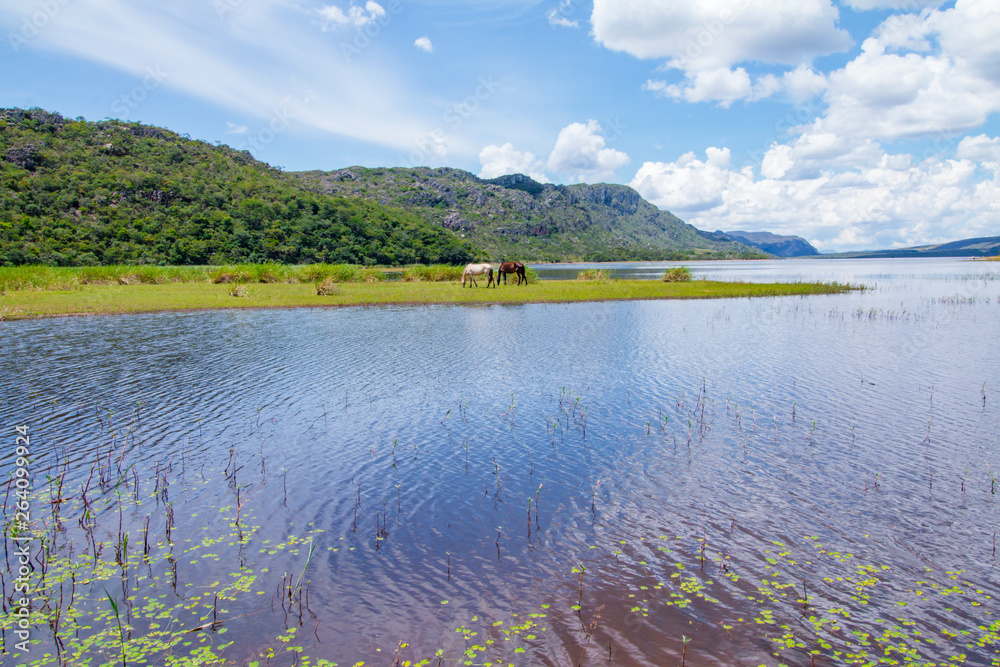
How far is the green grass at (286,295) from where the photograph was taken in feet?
120

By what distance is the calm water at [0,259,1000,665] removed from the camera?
6.08 meters

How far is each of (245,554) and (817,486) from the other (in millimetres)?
9868

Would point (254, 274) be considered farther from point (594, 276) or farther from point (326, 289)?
point (594, 276)

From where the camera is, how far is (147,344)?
79.3 ft

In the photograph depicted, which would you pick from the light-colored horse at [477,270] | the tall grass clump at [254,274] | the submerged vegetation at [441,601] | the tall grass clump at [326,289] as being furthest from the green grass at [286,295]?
the submerged vegetation at [441,601]

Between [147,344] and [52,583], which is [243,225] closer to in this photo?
[147,344]

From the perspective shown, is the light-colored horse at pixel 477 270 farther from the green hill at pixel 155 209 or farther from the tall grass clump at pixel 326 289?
the green hill at pixel 155 209

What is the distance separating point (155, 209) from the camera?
93750mm

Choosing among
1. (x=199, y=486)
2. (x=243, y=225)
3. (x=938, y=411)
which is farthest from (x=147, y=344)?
(x=243, y=225)

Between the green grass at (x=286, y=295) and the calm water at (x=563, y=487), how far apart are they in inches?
630

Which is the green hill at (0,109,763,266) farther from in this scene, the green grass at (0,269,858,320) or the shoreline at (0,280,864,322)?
the shoreline at (0,280,864,322)

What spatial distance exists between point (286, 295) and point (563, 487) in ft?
132

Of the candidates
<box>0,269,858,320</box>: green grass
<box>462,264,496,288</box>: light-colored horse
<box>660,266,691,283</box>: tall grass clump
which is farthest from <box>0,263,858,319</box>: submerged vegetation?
<box>462,264,496,288</box>: light-colored horse

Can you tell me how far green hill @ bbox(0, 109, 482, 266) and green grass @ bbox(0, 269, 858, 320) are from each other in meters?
35.1
